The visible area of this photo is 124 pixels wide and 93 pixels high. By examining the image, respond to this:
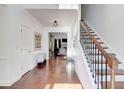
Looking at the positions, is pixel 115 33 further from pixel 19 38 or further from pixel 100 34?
pixel 19 38

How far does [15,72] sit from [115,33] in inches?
118

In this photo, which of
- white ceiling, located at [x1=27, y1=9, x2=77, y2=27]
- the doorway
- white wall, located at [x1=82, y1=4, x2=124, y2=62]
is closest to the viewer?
white wall, located at [x1=82, y1=4, x2=124, y2=62]

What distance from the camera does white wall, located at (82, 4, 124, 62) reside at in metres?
4.85

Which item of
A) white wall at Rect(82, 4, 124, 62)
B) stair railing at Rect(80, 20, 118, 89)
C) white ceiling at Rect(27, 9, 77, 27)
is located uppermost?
white ceiling at Rect(27, 9, 77, 27)

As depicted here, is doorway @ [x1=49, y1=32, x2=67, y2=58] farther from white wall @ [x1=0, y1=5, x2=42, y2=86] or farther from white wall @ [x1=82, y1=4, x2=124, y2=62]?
white wall @ [x1=0, y1=5, x2=42, y2=86]

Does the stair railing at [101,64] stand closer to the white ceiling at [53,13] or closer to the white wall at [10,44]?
the white ceiling at [53,13]

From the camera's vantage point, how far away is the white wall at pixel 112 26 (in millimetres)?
4850

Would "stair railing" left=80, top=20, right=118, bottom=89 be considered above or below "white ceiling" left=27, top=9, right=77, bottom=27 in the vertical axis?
below

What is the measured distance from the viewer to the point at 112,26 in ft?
17.8

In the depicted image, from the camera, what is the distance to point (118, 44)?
16.4 feet

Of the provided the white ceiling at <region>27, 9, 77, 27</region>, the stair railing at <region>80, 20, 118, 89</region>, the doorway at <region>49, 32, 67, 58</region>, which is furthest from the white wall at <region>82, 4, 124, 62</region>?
the doorway at <region>49, 32, 67, 58</region>

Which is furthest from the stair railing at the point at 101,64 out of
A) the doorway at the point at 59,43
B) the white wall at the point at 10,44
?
the doorway at the point at 59,43
